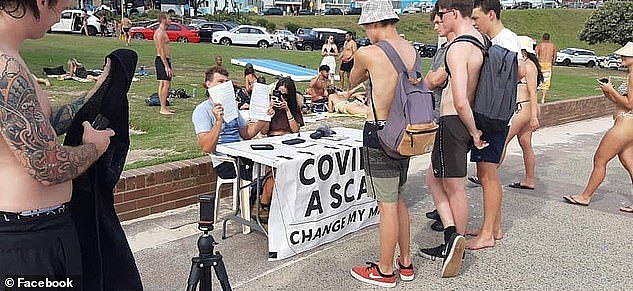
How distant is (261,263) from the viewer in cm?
419

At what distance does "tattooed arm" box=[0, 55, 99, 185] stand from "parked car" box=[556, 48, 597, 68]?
119 ft

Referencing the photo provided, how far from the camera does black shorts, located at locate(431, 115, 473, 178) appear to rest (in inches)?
161

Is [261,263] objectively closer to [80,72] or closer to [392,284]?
[392,284]

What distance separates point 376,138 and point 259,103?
162 centimetres

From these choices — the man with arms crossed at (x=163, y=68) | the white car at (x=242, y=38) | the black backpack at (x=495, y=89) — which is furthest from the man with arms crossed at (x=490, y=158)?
the white car at (x=242, y=38)

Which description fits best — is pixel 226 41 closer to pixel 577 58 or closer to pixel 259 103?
pixel 577 58

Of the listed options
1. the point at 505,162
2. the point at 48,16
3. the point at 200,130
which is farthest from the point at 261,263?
the point at 505,162

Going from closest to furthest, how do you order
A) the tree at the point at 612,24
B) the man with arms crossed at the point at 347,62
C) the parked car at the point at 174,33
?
the man with arms crossed at the point at 347,62 < the parked car at the point at 174,33 < the tree at the point at 612,24

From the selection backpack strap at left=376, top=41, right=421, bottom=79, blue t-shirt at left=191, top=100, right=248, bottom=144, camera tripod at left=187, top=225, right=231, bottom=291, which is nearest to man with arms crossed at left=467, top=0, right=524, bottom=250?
backpack strap at left=376, top=41, right=421, bottom=79

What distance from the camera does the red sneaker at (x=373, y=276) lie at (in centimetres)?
386

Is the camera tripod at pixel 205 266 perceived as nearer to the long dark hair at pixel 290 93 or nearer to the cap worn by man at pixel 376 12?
the cap worn by man at pixel 376 12

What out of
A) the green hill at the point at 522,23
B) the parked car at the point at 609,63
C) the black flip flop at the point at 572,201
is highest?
the green hill at the point at 522,23

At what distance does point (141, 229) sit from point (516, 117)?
362 centimetres

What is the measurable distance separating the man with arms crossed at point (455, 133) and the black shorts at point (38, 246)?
251cm
